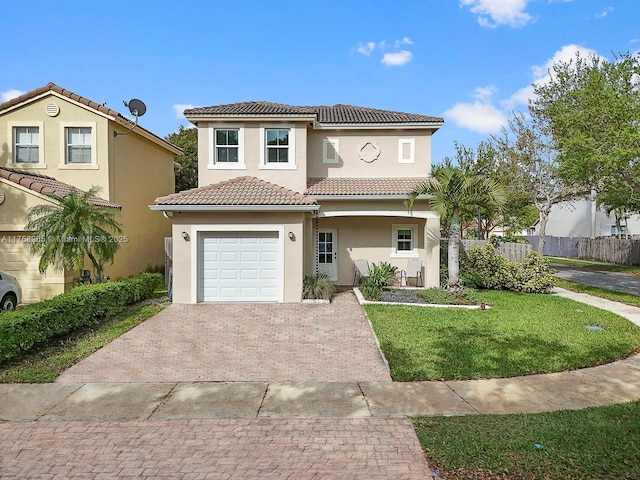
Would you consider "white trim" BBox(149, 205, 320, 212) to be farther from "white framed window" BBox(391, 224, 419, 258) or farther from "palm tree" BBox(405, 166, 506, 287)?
"white framed window" BBox(391, 224, 419, 258)

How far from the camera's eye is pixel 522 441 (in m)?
4.55

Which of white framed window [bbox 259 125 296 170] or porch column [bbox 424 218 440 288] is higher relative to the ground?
white framed window [bbox 259 125 296 170]

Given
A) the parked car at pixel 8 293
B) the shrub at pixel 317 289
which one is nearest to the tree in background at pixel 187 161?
the parked car at pixel 8 293

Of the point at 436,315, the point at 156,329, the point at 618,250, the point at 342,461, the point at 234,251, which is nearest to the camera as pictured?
the point at 342,461

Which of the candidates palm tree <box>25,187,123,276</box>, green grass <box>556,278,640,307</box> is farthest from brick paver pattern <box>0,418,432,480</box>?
green grass <box>556,278,640,307</box>

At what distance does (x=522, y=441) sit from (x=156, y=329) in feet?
27.6

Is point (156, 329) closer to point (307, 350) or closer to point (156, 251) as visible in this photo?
point (307, 350)

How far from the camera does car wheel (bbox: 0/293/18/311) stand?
1097 centimetres

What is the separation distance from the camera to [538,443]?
4.50 metres

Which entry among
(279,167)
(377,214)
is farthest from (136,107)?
(377,214)

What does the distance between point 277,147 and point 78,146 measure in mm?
7899

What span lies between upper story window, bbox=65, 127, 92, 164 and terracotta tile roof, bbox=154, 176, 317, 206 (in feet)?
16.9

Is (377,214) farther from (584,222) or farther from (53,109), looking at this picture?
(584,222)

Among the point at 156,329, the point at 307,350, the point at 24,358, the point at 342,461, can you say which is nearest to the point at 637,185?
the point at 307,350
